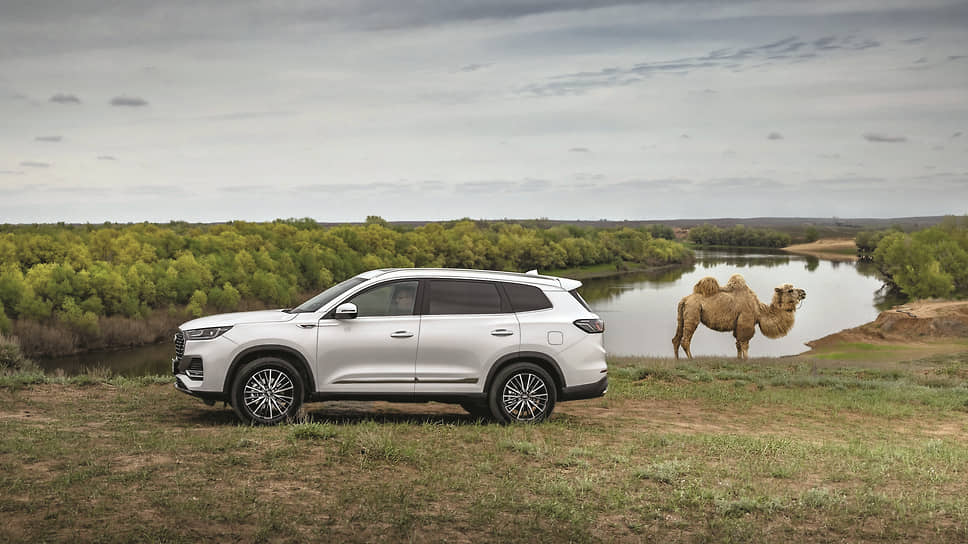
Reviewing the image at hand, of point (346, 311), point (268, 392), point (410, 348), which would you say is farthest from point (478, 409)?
point (268, 392)

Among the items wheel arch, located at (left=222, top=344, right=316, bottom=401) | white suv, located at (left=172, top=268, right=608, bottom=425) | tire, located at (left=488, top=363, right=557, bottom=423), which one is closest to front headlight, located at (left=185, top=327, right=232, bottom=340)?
white suv, located at (left=172, top=268, right=608, bottom=425)

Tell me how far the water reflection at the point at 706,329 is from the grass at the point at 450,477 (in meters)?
29.4

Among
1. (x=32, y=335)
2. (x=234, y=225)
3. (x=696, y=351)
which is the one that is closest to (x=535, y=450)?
(x=696, y=351)

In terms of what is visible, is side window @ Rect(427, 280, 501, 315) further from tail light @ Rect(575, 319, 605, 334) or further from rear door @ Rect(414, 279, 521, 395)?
tail light @ Rect(575, 319, 605, 334)

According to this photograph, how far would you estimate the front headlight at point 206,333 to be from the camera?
386 inches

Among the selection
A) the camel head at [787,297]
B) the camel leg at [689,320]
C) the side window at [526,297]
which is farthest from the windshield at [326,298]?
the camel head at [787,297]

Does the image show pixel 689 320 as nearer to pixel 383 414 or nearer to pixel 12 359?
pixel 383 414

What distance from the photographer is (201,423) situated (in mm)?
10125

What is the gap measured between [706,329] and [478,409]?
56204mm

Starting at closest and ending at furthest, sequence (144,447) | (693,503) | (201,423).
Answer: (693,503) < (144,447) < (201,423)

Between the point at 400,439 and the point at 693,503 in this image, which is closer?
the point at 693,503

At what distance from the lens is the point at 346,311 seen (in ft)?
32.0

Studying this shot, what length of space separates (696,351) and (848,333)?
793cm

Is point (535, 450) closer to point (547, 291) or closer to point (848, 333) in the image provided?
point (547, 291)
